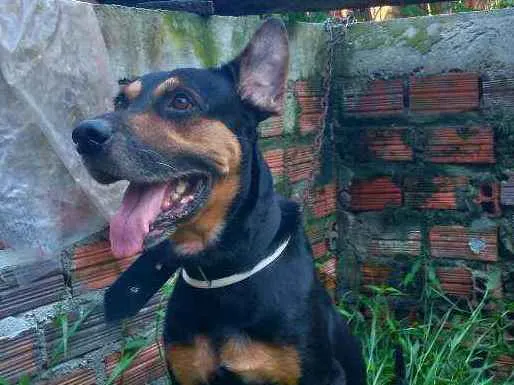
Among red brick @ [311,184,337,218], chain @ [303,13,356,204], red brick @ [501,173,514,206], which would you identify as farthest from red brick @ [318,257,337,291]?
red brick @ [501,173,514,206]

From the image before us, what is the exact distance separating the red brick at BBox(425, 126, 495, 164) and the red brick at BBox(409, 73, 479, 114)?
10 cm

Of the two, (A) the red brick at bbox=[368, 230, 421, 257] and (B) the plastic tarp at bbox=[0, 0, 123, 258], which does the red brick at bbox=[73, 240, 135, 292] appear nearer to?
(B) the plastic tarp at bbox=[0, 0, 123, 258]

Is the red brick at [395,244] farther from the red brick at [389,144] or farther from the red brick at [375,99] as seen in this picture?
the red brick at [375,99]

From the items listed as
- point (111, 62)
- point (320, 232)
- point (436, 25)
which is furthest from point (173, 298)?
point (436, 25)

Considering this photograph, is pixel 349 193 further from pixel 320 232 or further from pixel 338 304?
pixel 338 304

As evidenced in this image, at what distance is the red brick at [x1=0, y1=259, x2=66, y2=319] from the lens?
2391 millimetres

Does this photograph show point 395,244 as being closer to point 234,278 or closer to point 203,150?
point 234,278

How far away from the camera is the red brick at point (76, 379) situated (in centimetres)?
260

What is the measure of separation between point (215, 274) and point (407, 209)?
1765mm

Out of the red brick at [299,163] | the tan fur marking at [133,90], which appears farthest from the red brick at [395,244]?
the tan fur marking at [133,90]

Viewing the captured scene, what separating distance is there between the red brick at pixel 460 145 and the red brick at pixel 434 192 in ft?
0.32

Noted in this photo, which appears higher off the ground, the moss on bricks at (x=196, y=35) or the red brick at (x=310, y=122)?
the moss on bricks at (x=196, y=35)

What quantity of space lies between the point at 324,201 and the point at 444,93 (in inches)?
32.4

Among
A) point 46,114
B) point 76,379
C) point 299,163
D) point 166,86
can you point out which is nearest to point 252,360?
point 76,379
